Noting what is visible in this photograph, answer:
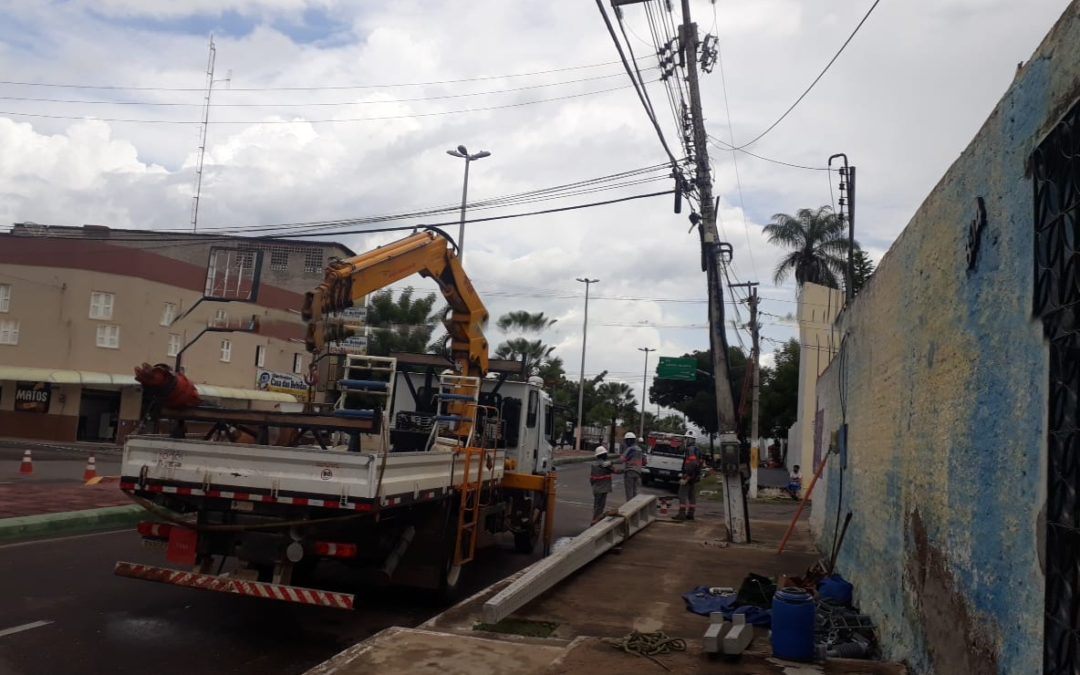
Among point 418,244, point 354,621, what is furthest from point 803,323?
point 354,621

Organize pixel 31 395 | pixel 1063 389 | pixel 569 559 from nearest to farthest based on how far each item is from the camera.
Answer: pixel 1063 389 < pixel 569 559 < pixel 31 395

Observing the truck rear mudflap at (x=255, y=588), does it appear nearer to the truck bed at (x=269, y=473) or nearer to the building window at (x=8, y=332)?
the truck bed at (x=269, y=473)

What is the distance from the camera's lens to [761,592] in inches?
363

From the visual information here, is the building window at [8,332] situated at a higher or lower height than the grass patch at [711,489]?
higher

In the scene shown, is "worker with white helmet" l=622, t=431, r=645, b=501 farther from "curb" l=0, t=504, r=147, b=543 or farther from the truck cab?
the truck cab

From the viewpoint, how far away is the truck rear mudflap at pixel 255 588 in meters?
7.17

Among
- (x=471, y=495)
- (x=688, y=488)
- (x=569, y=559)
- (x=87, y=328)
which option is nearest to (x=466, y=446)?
(x=471, y=495)

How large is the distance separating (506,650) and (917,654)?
2954 millimetres

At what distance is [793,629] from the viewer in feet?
21.7

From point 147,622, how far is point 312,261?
4746 cm

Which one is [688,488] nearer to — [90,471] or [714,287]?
[714,287]

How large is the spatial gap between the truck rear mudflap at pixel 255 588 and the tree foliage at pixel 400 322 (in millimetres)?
31323

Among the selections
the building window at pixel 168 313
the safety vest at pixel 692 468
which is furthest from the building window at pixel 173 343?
the safety vest at pixel 692 468

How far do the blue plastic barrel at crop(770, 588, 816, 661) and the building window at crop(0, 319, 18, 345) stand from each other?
122 feet
